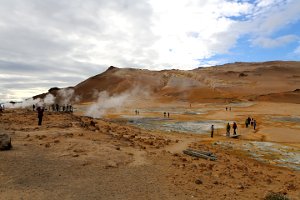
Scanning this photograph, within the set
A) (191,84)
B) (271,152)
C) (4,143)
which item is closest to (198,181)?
(4,143)

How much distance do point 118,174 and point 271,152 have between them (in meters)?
15.3

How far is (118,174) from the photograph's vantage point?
15.7 metres

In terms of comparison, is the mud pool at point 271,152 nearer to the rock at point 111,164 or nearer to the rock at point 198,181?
the rock at point 198,181

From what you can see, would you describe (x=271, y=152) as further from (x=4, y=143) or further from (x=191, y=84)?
(x=191, y=84)

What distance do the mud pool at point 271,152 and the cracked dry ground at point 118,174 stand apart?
1505 millimetres

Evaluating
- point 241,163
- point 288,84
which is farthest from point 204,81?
point 241,163

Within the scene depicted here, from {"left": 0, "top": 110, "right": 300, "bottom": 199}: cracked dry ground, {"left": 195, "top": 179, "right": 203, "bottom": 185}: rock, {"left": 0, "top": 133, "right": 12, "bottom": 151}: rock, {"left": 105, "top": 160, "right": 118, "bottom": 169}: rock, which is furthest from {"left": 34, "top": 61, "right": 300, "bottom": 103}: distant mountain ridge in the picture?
{"left": 0, "top": 133, "right": 12, "bottom": 151}: rock

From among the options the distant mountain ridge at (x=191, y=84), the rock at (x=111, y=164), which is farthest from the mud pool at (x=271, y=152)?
the distant mountain ridge at (x=191, y=84)

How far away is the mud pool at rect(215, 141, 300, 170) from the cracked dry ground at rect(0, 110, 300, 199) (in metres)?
1.50

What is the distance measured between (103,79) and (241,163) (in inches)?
5513

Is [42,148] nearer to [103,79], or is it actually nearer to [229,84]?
[229,84]

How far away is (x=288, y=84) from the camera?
459ft

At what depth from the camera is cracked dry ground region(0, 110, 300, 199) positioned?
13320mm

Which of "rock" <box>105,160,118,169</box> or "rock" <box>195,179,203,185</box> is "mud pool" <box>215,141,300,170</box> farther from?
"rock" <box>105,160,118,169</box>
